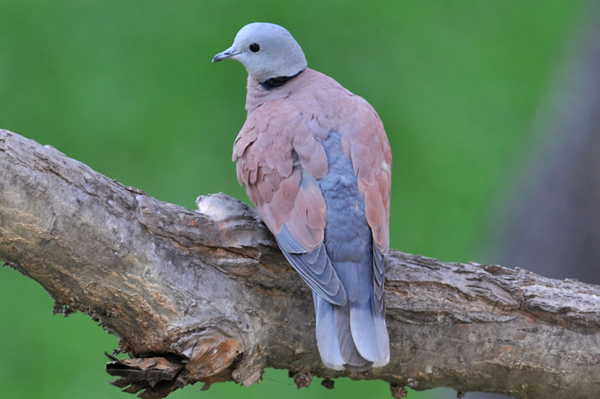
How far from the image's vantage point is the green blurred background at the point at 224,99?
4.06m

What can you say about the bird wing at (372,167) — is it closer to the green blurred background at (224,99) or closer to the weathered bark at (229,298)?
the weathered bark at (229,298)

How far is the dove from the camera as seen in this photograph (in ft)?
5.96

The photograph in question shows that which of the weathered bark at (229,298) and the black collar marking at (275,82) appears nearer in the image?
the weathered bark at (229,298)

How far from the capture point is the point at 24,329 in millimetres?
3949

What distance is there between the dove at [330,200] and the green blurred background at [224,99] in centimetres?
216

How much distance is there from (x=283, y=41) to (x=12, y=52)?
2.49 metres

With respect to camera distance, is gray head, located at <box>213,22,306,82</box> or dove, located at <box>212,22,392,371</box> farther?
gray head, located at <box>213,22,306,82</box>

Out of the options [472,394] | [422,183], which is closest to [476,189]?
[422,183]

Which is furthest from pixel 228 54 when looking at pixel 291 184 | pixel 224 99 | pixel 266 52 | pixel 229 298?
pixel 224 99

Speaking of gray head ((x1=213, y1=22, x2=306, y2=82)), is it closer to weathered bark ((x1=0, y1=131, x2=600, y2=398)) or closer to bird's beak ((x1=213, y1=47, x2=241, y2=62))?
bird's beak ((x1=213, y1=47, x2=241, y2=62))

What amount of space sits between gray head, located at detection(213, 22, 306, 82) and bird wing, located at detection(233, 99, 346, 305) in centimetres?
24

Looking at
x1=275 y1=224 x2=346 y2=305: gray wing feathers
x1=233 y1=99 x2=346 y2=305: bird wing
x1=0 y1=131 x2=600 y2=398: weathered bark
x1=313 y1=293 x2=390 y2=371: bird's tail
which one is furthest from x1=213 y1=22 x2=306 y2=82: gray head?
x1=313 y1=293 x2=390 y2=371: bird's tail

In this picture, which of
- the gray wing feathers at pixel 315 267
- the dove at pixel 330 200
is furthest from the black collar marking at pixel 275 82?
the gray wing feathers at pixel 315 267

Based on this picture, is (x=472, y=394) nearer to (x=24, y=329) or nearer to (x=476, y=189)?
(x=476, y=189)
